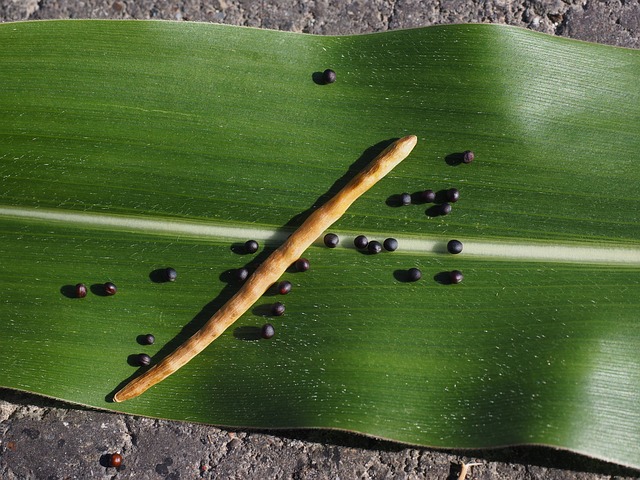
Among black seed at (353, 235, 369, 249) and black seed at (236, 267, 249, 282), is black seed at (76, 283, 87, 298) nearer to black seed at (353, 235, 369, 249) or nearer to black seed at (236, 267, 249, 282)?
black seed at (236, 267, 249, 282)

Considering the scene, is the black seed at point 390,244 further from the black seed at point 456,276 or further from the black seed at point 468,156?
the black seed at point 468,156

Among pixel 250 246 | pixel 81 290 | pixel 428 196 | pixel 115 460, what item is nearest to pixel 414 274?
pixel 428 196

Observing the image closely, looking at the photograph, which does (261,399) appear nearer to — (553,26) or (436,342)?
(436,342)

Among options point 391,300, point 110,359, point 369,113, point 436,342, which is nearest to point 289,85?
point 369,113

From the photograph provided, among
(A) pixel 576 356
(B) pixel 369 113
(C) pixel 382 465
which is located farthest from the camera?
(C) pixel 382 465

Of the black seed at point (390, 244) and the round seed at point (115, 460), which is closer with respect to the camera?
the black seed at point (390, 244)

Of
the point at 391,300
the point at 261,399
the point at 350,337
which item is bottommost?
the point at 261,399

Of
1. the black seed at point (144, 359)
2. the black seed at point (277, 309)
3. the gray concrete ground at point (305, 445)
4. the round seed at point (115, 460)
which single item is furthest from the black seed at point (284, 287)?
the round seed at point (115, 460)
